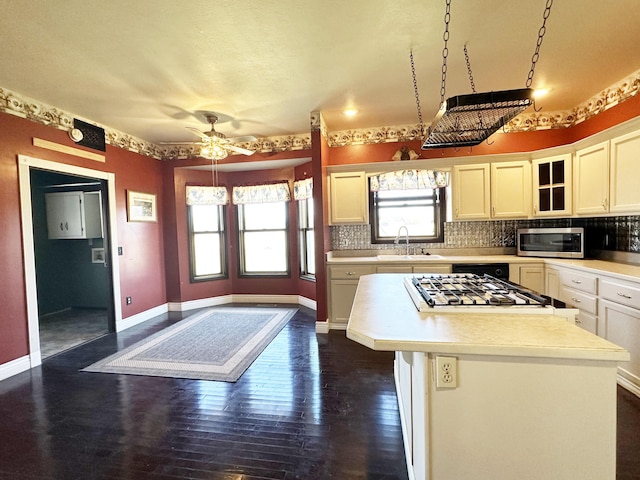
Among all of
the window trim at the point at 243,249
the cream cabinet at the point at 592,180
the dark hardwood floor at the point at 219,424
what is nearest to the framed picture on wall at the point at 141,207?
the window trim at the point at 243,249

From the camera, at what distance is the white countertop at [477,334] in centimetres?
108

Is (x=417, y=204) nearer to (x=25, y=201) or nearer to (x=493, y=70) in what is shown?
(x=493, y=70)

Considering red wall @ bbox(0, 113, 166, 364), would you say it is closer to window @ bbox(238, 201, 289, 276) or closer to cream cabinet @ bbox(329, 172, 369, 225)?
window @ bbox(238, 201, 289, 276)

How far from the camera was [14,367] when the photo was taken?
2932mm

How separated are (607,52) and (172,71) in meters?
3.71

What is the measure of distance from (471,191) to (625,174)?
55.4 inches

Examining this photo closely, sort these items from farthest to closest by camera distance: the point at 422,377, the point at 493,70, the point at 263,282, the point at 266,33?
the point at 263,282 < the point at 493,70 < the point at 266,33 < the point at 422,377

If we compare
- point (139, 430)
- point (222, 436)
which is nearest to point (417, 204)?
point (222, 436)

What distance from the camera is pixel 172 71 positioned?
2689 mm

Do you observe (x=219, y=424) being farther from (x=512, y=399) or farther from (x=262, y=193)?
(x=262, y=193)

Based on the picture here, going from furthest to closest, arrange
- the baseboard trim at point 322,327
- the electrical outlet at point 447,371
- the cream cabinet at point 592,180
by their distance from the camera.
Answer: the baseboard trim at point 322,327 → the cream cabinet at point 592,180 → the electrical outlet at point 447,371

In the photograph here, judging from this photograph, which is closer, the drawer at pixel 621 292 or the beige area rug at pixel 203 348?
the drawer at pixel 621 292

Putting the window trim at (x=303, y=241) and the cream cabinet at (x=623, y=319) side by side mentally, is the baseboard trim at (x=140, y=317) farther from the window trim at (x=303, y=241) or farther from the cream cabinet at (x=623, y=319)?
the cream cabinet at (x=623, y=319)

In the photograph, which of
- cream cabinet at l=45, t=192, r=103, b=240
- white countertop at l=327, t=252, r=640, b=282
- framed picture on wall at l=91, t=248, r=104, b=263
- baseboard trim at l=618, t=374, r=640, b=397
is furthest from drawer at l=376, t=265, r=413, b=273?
framed picture on wall at l=91, t=248, r=104, b=263
